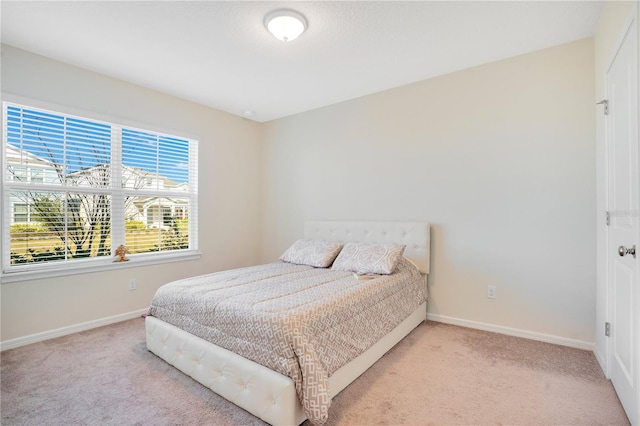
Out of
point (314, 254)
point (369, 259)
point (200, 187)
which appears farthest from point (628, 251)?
point (200, 187)

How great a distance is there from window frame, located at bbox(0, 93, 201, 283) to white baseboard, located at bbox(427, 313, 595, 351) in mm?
3054

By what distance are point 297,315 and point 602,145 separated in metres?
2.53

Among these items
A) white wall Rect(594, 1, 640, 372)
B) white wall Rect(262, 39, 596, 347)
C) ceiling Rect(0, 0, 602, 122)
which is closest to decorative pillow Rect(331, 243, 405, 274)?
white wall Rect(262, 39, 596, 347)

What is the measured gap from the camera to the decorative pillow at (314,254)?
328 cm

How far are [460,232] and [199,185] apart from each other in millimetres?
3190

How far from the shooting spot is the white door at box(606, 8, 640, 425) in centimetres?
156

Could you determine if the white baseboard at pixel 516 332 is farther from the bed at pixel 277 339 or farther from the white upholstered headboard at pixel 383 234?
the white upholstered headboard at pixel 383 234

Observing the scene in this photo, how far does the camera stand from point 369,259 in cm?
295

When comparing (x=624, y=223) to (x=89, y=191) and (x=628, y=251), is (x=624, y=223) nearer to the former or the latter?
(x=628, y=251)

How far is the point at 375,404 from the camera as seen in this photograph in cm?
180

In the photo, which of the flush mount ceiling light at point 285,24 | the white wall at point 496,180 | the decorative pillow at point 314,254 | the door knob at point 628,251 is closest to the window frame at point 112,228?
the decorative pillow at point 314,254

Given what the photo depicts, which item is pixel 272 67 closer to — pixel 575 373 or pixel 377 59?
pixel 377 59

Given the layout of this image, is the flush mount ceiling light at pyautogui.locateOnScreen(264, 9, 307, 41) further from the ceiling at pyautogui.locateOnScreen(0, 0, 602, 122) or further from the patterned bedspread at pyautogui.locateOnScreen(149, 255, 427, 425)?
the patterned bedspread at pyautogui.locateOnScreen(149, 255, 427, 425)

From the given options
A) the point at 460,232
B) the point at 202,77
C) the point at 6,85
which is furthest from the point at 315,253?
the point at 6,85
